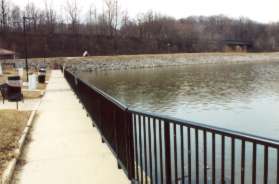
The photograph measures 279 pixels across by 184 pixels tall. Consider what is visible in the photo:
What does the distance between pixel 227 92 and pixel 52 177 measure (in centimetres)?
1590

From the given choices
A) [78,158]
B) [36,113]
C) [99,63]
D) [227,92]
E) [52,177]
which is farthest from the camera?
[99,63]

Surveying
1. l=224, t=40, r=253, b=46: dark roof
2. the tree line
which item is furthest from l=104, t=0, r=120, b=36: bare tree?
l=224, t=40, r=253, b=46: dark roof

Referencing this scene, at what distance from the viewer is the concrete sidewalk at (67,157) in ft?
15.2

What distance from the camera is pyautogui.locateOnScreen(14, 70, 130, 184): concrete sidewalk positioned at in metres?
4.64

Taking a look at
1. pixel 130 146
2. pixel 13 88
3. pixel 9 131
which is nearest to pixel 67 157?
pixel 130 146

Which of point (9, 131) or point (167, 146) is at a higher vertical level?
point (167, 146)

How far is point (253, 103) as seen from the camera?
49.2 ft

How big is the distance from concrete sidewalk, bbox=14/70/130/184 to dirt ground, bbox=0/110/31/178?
0.92 feet

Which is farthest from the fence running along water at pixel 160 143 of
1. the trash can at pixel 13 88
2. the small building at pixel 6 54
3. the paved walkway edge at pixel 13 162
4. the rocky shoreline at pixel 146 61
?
the rocky shoreline at pixel 146 61

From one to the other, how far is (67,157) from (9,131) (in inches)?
85.7

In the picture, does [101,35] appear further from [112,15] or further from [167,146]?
[167,146]

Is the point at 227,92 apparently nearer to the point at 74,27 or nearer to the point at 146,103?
the point at 146,103

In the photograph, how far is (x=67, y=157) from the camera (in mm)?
5625

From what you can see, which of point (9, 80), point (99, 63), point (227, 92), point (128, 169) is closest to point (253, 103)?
point (227, 92)
